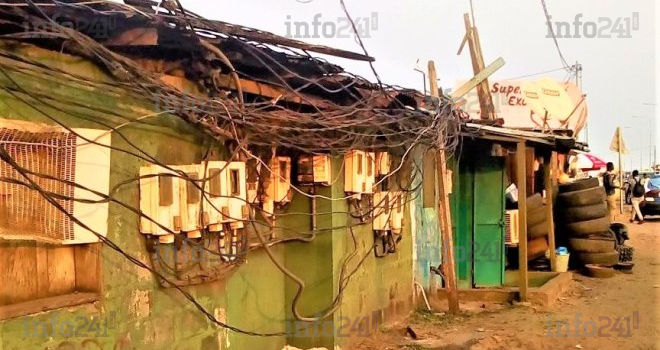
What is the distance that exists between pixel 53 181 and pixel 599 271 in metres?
10.1

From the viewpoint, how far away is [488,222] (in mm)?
10156

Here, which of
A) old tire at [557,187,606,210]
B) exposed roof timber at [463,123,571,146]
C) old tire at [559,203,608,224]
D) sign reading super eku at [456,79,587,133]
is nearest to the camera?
exposed roof timber at [463,123,571,146]

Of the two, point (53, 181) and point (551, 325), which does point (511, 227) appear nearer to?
point (551, 325)

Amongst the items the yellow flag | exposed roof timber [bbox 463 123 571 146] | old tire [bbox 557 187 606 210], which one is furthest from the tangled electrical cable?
the yellow flag

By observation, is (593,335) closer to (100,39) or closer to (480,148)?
(480,148)

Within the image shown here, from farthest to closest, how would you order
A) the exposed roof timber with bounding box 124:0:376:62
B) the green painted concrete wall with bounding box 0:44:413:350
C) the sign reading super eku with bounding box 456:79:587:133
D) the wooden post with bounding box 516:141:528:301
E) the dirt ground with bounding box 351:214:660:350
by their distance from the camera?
the sign reading super eku with bounding box 456:79:587:133 < the wooden post with bounding box 516:141:528:301 < the dirt ground with bounding box 351:214:660:350 < the exposed roof timber with bounding box 124:0:376:62 < the green painted concrete wall with bounding box 0:44:413:350

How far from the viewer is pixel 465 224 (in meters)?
10.2

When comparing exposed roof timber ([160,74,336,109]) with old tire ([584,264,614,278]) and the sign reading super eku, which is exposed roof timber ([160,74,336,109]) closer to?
old tire ([584,264,614,278])

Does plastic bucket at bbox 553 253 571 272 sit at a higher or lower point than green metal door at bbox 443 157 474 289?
lower

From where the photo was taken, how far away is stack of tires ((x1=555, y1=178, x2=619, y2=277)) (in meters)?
11.3

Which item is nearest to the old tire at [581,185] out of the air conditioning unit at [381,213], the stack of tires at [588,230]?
the stack of tires at [588,230]

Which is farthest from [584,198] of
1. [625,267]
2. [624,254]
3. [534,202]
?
[625,267]

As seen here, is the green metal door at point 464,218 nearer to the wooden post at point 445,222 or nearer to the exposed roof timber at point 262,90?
the wooden post at point 445,222

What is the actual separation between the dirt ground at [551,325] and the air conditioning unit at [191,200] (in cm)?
289
